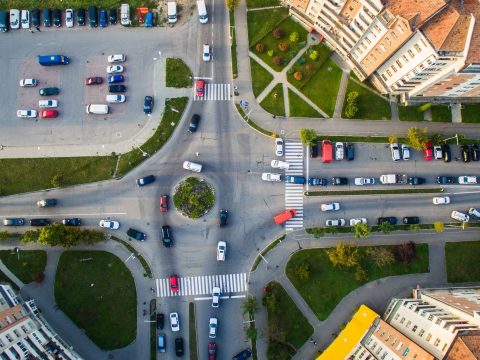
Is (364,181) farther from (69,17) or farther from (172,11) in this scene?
(69,17)

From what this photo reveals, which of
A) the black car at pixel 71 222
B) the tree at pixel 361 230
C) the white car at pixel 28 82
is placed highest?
the white car at pixel 28 82

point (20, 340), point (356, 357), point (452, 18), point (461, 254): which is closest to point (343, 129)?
point (452, 18)

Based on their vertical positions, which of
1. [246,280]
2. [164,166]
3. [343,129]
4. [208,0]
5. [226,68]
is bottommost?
[246,280]

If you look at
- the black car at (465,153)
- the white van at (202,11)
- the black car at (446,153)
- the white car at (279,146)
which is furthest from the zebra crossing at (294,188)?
the black car at (465,153)

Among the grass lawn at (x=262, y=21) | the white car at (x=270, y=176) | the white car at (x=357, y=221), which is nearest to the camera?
the white car at (x=357, y=221)

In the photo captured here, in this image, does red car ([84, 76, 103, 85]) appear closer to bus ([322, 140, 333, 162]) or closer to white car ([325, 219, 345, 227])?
bus ([322, 140, 333, 162])

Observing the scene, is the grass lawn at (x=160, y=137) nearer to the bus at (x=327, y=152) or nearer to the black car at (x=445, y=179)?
the bus at (x=327, y=152)

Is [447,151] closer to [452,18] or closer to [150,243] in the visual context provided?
[452,18]
